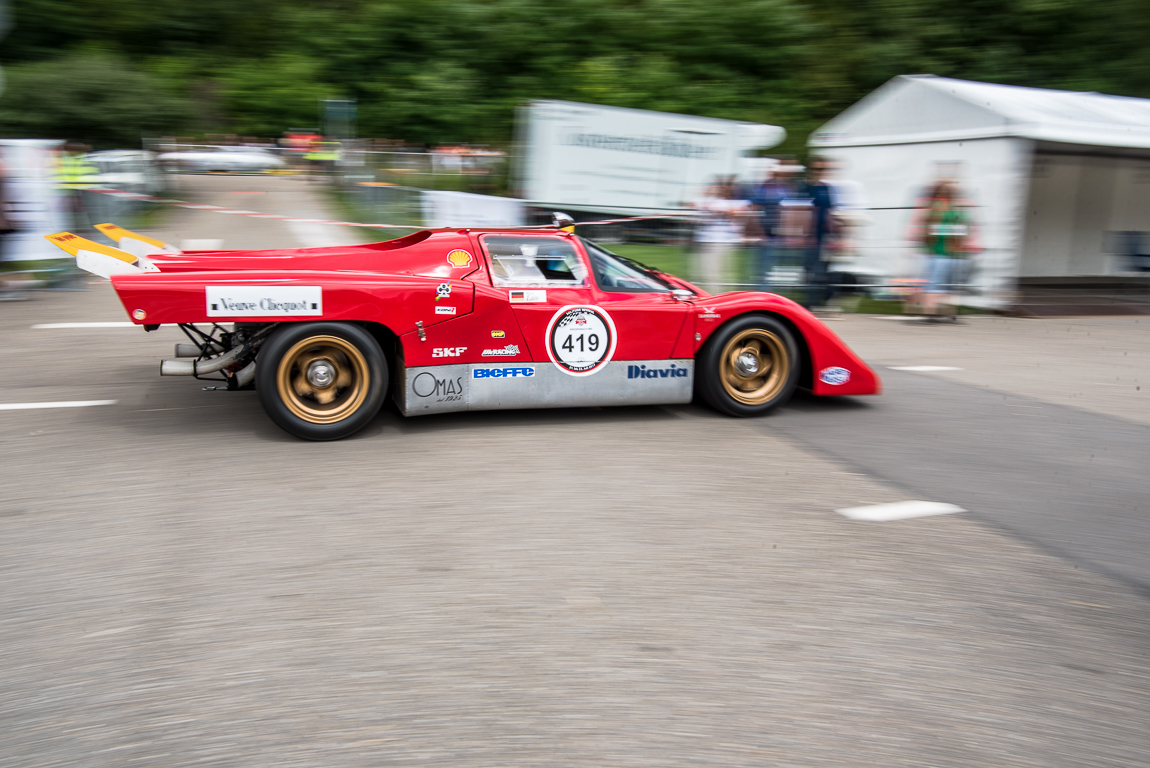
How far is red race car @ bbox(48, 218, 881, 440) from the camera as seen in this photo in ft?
16.6

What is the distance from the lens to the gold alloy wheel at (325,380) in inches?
202

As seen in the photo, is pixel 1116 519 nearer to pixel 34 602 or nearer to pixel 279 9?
pixel 34 602

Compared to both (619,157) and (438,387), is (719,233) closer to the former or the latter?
(619,157)

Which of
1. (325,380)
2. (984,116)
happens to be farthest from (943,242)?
(325,380)

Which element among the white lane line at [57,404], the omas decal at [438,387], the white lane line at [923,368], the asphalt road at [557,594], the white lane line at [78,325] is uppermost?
the omas decal at [438,387]

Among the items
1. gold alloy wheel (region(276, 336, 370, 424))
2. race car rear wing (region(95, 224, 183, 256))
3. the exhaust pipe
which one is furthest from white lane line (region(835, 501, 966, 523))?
race car rear wing (region(95, 224, 183, 256))

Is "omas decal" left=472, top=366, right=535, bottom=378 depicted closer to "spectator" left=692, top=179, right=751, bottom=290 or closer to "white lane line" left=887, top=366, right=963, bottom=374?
"white lane line" left=887, top=366, right=963, bottom=374

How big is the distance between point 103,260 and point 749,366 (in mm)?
4065

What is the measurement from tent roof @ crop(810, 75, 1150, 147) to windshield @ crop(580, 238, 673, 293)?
774 centimetres

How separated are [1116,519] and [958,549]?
3.80 feet

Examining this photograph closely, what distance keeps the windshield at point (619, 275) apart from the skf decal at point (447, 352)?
1027 mm

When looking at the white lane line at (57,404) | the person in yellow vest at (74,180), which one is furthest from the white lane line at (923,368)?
the person in yellow vest at (74,180)

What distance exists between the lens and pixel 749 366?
20.0 ft

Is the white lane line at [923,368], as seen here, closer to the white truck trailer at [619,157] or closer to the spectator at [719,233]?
the spectator at [719,233]
